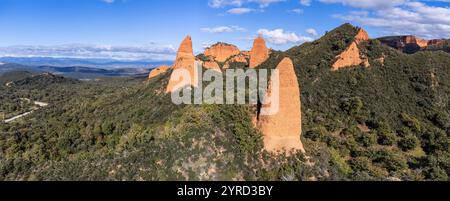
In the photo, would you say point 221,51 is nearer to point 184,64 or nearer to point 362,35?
point 362,35

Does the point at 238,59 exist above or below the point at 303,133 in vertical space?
above

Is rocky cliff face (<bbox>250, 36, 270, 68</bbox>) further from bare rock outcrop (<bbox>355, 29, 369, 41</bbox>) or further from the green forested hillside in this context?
bare rock outcrop (<bbox>355, 29, 369, 41</bbox>)

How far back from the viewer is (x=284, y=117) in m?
29.6

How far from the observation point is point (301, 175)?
28.7 metres

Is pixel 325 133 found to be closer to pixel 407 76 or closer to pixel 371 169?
pixel 371 169

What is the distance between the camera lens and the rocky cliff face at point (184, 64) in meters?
45.6

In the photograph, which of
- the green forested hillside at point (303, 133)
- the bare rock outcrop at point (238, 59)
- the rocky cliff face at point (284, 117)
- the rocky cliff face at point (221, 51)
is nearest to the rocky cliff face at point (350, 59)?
the green forested hillside at point (303, 133)

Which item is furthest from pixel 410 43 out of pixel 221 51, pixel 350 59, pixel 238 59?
pixel 350 59

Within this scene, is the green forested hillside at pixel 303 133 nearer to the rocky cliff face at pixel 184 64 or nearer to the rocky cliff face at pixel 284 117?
the rocky cliff face at pixel 284 117

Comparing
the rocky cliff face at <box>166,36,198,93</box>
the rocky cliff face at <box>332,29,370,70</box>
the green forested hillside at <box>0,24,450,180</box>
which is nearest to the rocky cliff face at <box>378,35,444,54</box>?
the green forested hillside at <box>0,24,450,180</box>

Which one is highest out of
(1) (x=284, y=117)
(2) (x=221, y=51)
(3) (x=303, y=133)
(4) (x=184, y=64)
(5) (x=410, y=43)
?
(5) (x=410, y=43)

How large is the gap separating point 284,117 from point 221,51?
58.2m
